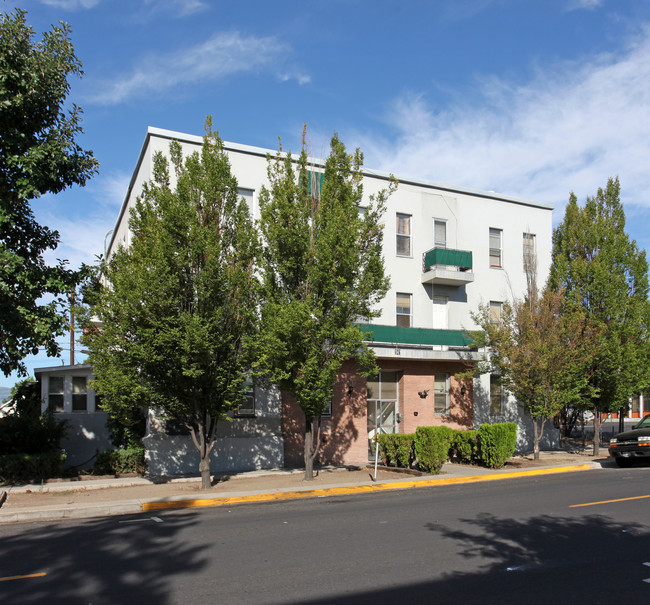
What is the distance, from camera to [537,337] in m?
18.9

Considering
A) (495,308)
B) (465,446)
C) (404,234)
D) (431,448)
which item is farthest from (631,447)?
(404,234)

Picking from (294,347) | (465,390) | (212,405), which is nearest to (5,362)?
(212,405)

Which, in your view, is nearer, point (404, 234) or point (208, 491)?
point (208, 491)

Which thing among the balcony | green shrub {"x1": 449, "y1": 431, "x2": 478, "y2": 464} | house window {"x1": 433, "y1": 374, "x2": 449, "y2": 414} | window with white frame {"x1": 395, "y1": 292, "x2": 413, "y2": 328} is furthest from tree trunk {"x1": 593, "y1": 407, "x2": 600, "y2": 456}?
window with white frame {"x1": 395, "y1": 292, "x2": 413, "y2": 328}

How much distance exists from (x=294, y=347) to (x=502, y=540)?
7699mm

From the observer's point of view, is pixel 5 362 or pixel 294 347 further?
pixel 294 347

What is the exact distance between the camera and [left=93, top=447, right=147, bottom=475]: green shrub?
16922 millimetres

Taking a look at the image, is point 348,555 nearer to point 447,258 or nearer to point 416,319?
point 416,319

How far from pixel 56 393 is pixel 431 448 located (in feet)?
41.5

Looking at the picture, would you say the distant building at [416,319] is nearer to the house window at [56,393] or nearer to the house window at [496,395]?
the house window at [496,395]

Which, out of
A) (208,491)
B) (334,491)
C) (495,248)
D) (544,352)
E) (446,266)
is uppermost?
(495,248)

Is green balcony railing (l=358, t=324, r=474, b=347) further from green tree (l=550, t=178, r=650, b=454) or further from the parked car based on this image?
the parked car

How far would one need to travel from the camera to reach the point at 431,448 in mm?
16734

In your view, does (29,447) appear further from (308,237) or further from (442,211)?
(442,211)
